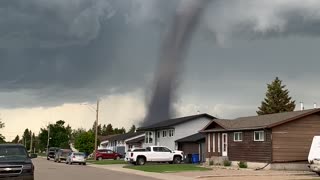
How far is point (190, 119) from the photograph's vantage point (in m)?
62.8

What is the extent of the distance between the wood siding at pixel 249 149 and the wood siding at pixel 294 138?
23.3 inches

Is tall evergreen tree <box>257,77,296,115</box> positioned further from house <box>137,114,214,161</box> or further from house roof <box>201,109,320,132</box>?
house roof <box>201,109,320,132</box>

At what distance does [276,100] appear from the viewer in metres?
83.4

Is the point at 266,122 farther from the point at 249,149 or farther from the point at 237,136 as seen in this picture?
the point at 237,136

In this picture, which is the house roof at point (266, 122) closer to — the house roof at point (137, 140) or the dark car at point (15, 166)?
the dark car at point (15, 166)

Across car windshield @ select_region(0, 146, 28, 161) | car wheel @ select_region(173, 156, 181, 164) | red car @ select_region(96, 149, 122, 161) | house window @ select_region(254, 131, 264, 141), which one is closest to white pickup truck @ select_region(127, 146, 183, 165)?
car wheel @ select_region(173, 156, 181, 164)

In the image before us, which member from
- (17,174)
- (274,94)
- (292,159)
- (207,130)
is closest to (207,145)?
(207,130)

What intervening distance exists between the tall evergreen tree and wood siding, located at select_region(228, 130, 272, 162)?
4159cm

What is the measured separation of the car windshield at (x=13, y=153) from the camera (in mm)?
18587

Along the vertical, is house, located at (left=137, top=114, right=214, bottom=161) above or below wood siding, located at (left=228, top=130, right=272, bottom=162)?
above

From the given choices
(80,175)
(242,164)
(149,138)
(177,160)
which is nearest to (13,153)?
(80,175)

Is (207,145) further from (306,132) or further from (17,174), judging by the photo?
(17,174)

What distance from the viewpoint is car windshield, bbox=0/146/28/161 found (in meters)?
18.6

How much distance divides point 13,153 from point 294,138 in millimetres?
24268
